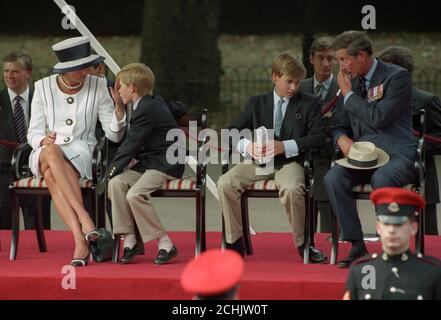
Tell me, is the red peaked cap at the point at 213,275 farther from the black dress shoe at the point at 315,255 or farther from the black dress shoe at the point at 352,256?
the black dress shoe at the point at 315,255

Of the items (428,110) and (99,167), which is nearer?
(99,167)

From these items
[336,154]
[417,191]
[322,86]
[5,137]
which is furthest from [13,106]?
[417,191]

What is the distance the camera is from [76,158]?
9.84 meters

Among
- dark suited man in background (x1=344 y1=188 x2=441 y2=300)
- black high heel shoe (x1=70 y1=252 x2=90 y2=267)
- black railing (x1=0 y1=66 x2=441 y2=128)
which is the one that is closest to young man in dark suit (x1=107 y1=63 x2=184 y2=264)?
black high heel shoe (x1=70 y1=252 x2=90 y2=267)

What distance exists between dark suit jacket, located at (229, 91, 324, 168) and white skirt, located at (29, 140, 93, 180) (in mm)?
1135

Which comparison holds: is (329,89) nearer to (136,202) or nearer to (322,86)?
(322,86)

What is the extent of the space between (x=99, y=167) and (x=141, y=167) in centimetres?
28

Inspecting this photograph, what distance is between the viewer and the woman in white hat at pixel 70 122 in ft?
31.9

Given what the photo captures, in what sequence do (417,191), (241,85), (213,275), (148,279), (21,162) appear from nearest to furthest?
1. (213,275)
2. (148,279)
3. (417,191)
4. (21,162)
5. (241,85)

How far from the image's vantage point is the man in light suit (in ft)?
30.4

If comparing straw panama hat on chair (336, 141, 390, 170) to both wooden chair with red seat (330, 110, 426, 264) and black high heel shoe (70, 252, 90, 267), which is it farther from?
black high heel shoe (70, 252, 90, 267)

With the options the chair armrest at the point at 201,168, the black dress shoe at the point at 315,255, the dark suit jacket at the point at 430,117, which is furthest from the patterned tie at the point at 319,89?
the black dress shoe at the point at 315,255

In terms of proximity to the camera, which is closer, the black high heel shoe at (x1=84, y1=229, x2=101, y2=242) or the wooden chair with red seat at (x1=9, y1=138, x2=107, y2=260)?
the black high heel shoe at (x1=84, y1=229, x2=101, y2=242)
